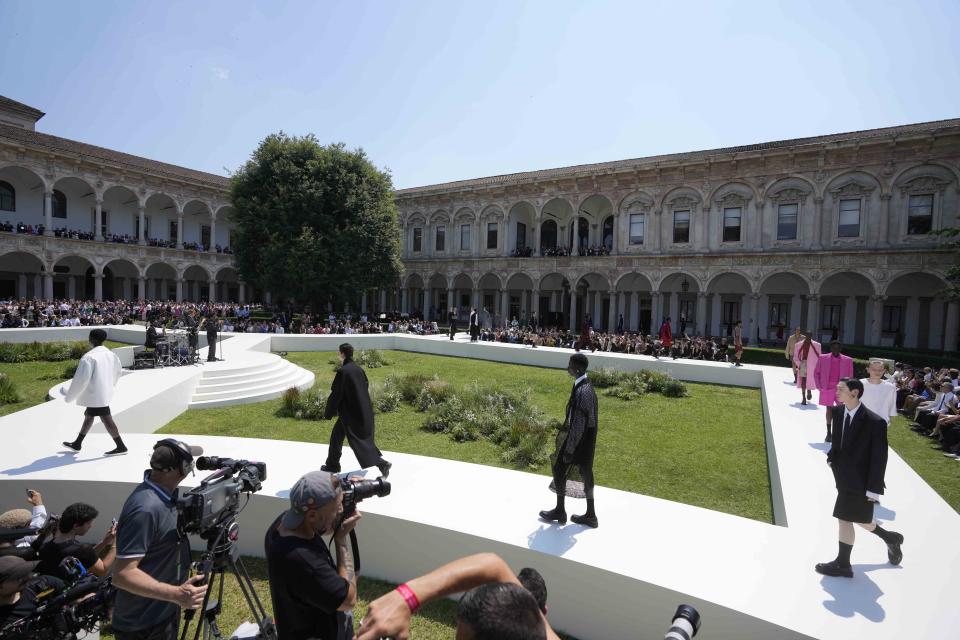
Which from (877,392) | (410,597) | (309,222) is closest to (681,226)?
(309,222)

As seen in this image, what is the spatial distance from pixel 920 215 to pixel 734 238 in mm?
8405

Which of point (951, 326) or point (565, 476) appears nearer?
point (565, 476)

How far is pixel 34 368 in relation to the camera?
50.5 feet

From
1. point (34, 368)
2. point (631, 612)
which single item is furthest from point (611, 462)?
point (34, 368)

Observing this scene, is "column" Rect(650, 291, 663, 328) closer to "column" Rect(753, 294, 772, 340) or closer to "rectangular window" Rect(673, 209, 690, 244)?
"rectangular window" Rect(673, 209, 690, 244)

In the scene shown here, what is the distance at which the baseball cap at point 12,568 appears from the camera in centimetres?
292

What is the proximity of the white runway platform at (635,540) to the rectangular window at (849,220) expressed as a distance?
25183 mm

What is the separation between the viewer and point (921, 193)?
2500 centimetres

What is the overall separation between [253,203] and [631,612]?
31.7 metres

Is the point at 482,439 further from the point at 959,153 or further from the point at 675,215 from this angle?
the point at 959,153

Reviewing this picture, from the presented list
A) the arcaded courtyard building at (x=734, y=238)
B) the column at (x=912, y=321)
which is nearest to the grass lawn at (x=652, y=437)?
the arcaded courtyard building at (x=734, y=238)

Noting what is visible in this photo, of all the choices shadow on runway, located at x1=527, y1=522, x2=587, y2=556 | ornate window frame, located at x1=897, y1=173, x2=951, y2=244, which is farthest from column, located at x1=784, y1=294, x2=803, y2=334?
shadow on runway, located at x1=527, y1=522, x2=587, y2=556

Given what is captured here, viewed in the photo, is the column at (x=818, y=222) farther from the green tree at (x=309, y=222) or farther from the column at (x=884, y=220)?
the green tree at (x=309, y=222)

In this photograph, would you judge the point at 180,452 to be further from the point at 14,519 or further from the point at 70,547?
the point at 14,519
